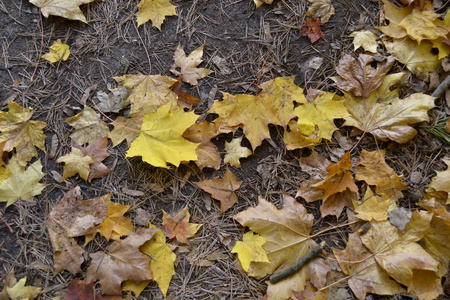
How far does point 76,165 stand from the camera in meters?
2.11

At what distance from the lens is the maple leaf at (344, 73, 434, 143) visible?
Answer: 207 cm

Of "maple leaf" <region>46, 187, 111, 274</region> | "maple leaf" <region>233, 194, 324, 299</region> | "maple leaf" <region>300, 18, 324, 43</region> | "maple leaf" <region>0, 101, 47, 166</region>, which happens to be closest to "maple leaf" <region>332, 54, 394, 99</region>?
"maple leaf" <region>300, 18, 324, 43</region>

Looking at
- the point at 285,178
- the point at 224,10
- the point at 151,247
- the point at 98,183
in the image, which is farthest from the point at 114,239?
the point at 224,10

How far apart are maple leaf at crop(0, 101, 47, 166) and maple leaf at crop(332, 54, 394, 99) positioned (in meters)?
1.77

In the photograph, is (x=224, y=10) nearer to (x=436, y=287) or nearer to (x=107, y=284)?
(x=107, y=284)

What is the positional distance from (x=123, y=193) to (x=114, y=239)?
26 cm

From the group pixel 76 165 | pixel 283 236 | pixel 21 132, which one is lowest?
pixel 283 236

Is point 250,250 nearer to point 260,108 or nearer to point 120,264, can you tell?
point 120,264

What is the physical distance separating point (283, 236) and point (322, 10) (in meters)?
1.39

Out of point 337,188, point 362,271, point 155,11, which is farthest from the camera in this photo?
point 155,11

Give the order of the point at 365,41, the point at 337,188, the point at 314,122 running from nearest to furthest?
the point at 337,188 → the point at 314,122 → the point at 365,41

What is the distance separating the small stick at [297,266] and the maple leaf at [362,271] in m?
0.10

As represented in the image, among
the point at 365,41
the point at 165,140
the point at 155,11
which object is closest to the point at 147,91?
the point at 165,140

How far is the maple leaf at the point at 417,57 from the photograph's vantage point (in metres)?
2.18
